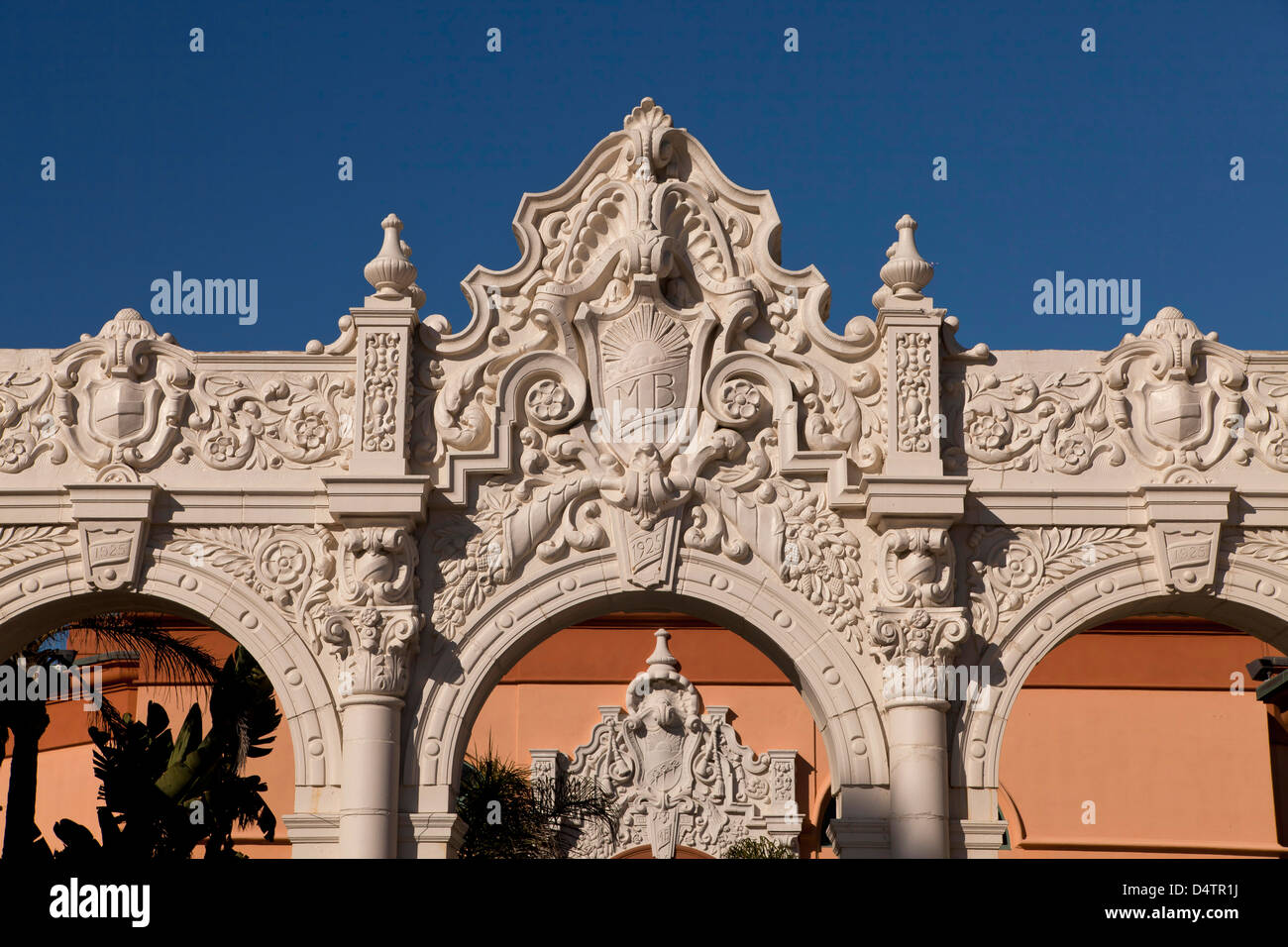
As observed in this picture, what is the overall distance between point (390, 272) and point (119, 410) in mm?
2371

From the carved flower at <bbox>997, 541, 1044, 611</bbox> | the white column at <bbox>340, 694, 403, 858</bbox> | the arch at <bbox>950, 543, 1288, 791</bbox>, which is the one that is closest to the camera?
the white column at <bbox>340, 694, 403, 858</bbox>

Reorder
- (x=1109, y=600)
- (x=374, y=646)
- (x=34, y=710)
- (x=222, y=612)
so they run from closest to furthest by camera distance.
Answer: (x=374, y=646) → (x=222, y=612) → (x=1109, y=600) → (x=34, y=710)

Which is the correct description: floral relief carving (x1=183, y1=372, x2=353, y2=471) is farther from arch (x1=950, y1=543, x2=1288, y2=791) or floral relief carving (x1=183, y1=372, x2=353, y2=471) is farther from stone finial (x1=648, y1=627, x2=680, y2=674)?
stone finial (x1=648, y1=627, x2=680, y2=674)

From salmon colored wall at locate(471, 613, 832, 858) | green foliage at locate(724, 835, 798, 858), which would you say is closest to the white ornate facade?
green foliage at locate(724, 835, 798, 858)

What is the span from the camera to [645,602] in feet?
41.9

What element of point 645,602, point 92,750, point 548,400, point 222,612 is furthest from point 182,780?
point 92,750

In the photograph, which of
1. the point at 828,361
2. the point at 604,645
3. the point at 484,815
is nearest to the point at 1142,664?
the point at 604,645

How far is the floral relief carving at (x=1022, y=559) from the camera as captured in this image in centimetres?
1262

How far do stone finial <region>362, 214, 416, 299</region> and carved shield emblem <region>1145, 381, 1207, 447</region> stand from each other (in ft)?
19.5

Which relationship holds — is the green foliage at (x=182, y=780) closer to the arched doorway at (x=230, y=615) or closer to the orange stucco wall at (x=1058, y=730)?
the arched doorway at (x=230, y=615)

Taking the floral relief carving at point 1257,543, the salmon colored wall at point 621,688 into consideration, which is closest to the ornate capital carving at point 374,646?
the floral relief carving at point 1257,543

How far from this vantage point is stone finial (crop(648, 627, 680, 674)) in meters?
23.2

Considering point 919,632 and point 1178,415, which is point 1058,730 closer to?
point 1178,415
